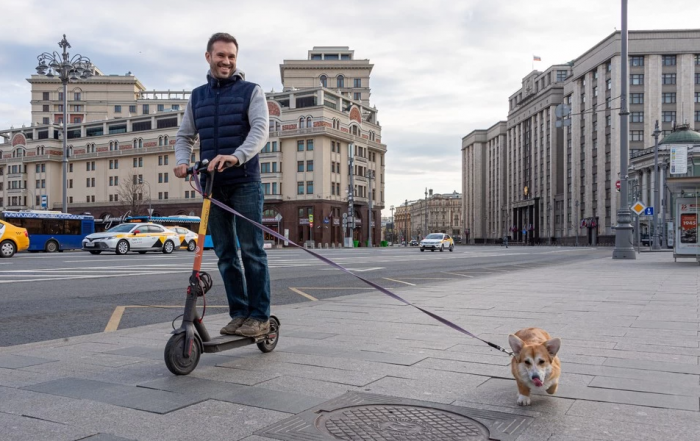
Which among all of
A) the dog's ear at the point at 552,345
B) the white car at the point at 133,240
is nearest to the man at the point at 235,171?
the dog's ear at the point at 552,345

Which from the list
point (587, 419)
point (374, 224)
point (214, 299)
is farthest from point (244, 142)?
point (374, 224)

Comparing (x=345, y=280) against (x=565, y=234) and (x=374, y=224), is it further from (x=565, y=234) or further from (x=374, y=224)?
(x=565, y=234)

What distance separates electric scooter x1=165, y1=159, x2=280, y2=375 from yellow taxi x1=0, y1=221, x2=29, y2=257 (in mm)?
21841

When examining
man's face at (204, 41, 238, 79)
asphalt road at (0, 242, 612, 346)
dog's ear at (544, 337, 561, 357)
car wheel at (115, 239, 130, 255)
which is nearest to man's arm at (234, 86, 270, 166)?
man's face at (204, 41, 238, 79)

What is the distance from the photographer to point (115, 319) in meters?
6.95

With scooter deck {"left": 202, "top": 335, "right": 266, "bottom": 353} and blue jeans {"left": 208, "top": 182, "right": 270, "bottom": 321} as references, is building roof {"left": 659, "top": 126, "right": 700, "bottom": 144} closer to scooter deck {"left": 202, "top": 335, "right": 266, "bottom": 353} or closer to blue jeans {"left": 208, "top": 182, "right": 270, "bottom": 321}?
blue jeans {"left": 208, "top": 182, "right": 270, "bottom": 321}

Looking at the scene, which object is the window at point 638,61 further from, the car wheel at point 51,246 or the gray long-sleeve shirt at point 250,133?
the gray long-sleeve shirt at point 250,133

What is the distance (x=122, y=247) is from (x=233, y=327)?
1032 inches

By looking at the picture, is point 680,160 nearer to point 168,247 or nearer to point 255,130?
point 168,247

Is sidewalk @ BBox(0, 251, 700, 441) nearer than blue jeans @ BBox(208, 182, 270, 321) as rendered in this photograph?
Yes

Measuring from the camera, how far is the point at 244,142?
4.33m

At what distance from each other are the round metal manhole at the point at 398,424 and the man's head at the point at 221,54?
2570 millimetres

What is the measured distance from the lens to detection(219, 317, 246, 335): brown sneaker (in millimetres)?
4418

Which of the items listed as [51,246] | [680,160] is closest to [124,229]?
[51,246]
